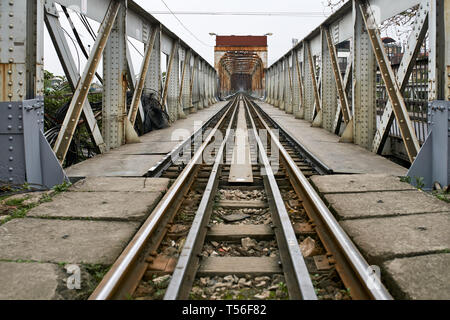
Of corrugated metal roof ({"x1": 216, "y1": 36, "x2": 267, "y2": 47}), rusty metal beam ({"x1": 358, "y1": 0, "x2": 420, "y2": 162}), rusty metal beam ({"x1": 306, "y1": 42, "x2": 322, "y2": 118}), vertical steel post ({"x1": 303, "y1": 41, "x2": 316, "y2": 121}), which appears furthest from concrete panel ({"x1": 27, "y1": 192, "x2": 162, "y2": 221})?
corrugated metal roof ({"x1": 216, "y1": 36, "x2": 267, "y2": 47})

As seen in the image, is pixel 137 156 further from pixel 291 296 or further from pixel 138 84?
pixel 291 296

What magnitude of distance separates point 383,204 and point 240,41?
5014cm

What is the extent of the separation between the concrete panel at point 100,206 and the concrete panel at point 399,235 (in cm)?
199

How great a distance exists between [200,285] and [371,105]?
6587 millimetres

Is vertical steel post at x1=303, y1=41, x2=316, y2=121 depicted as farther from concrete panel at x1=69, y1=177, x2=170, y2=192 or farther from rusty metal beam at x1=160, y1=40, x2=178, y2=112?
concrete panel at x1=69, y1=177, x2=170, y2=192

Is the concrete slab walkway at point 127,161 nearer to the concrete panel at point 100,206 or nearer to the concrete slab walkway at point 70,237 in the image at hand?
the concrete slab walkway at point 70,237

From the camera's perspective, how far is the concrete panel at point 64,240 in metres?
3.01

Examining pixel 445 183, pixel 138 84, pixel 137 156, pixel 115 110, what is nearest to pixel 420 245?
pixel 445 183

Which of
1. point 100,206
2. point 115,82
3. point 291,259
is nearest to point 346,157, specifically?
point 100,206

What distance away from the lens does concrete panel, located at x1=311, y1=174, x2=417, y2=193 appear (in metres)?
4.92

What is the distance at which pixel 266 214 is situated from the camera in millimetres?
4340

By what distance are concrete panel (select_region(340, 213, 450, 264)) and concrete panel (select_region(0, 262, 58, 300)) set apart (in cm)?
216

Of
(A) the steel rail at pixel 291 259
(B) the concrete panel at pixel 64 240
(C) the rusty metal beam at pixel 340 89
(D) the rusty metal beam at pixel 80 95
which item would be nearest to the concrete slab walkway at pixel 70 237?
(B) the concrete panel at pixel 64 240
